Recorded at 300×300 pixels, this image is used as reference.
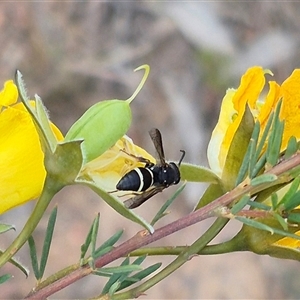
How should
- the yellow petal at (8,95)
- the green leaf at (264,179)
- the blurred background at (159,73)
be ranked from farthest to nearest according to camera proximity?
the blurred background at (159,73) → the yellow petal at (8,95) → the green leaf at (264,179)

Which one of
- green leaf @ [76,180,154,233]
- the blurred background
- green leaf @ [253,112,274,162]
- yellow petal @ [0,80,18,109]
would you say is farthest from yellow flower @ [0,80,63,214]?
the blurred background

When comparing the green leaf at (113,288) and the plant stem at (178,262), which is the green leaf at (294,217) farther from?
the green leaf at (113,288)

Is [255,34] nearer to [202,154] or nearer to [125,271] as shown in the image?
[202,154]

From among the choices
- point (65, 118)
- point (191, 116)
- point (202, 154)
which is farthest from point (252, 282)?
point (65, 118)

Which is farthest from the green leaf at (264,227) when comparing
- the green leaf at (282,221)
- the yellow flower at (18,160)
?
the yellow flower at (18,160)

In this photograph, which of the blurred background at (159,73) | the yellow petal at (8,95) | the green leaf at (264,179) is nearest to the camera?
the green leaf at (264,179)
